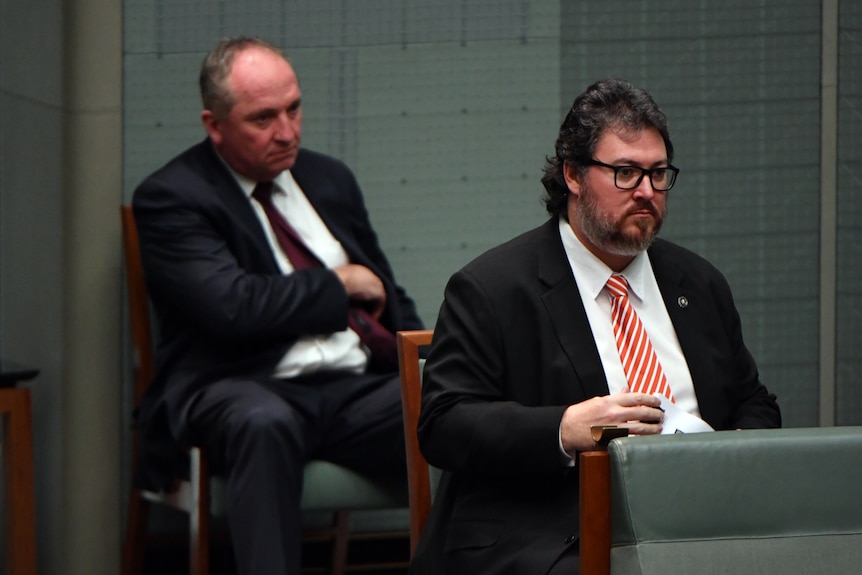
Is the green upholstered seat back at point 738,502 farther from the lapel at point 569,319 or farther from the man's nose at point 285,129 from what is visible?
the man's nose at point 285,129

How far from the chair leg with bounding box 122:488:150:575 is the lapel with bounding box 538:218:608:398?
1.95 meters

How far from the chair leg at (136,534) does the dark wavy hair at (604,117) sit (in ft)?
6.64

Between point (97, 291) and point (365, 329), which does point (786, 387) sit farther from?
point (97, 291)

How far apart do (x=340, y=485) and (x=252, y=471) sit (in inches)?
11.8

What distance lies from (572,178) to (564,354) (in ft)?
1.22

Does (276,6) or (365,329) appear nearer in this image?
(365,329)

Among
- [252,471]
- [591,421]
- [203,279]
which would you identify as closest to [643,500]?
[591,421]

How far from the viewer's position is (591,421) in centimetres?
234

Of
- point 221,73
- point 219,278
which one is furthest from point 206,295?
point 221,73

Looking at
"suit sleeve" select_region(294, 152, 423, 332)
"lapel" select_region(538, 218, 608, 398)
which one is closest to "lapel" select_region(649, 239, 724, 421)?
"lapel" select_region(538, 218, 608, 398)

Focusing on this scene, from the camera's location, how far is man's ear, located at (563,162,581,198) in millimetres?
2713

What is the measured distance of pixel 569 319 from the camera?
2.60m

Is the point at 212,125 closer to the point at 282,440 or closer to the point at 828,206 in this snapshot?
the point at 282,440

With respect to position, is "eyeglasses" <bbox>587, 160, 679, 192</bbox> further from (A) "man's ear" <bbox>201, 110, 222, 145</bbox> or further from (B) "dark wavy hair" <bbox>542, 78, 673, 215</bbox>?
(A) "man's ear" <bbox>201, 110, 222, 145</bbox>
